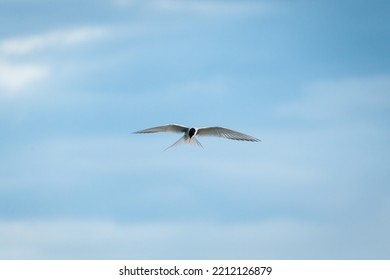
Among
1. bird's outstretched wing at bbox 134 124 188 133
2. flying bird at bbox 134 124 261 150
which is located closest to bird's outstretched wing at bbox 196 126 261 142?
flying bird at bbox 134 124 261 150

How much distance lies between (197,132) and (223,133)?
947 millimetres

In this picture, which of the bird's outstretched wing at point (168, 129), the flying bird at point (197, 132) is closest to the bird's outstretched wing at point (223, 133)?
the flying bird at point (197, 132)

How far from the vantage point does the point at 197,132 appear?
32.3m

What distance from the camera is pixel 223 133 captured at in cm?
3262

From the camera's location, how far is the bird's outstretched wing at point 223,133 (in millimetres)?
32406

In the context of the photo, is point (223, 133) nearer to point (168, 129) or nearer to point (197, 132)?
point (197, 132)

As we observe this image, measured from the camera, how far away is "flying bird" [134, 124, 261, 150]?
31.9 m

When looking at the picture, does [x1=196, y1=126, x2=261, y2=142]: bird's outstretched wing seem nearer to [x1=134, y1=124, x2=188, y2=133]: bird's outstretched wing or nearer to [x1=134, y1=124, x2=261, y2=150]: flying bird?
[x1=134, y1=124, x2=261, y2=150]: flying bird

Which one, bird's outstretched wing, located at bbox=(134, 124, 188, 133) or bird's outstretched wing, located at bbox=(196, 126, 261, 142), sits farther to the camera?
bird's outstretched wing, located at bbox=(196, 126, 261, 142)

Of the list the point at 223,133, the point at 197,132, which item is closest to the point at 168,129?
the point at 197,132

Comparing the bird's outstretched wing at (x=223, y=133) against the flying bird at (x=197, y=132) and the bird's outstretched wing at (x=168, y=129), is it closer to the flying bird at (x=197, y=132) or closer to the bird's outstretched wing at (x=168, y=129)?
the flying bird at (x=197, y=132)
